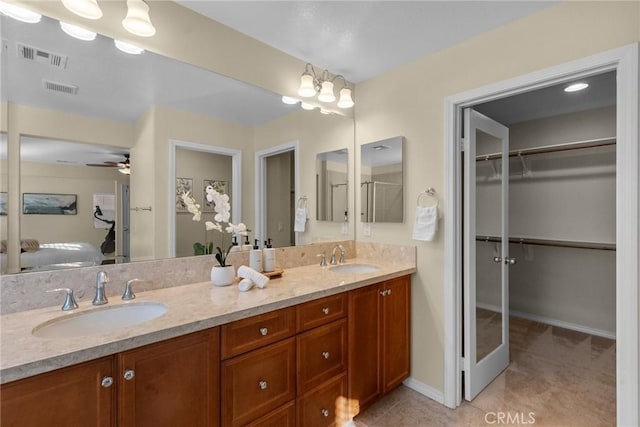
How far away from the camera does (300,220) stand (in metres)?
2.38

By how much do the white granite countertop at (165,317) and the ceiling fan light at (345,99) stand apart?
56.0 inches

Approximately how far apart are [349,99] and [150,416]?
92.5 inches

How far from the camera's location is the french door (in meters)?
2.09

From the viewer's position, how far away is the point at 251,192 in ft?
6.80

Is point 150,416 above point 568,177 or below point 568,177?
below

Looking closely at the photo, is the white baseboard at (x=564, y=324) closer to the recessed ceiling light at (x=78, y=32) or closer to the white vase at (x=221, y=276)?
the white vase at (x=221, y=276)

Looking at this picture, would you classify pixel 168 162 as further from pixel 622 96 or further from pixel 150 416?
pixel 622 96

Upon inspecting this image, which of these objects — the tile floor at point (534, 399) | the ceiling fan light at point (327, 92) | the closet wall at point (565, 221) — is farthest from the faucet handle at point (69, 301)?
the closet wall at point (565, 221)

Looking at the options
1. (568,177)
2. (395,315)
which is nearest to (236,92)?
(395,315)

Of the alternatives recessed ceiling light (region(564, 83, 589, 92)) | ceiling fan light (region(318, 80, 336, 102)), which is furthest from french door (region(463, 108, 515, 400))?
ceiling fan light (region(318, 80, 336, 102))

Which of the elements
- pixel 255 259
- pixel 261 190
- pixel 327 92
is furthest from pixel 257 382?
pixel 327 92

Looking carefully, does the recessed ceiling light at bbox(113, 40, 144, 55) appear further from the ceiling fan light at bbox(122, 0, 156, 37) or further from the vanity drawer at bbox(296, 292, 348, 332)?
the vanity drawer at bbox(296, 292, 348, 332)

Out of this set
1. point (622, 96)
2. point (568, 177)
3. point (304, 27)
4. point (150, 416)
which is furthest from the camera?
point (568, 177)

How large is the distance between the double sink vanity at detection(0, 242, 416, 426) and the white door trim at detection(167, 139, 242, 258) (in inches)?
8.4
